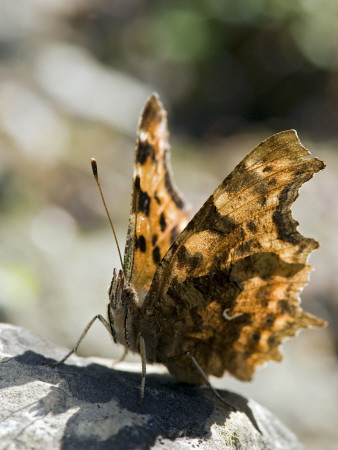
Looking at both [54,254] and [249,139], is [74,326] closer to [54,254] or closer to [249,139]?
[54,254]

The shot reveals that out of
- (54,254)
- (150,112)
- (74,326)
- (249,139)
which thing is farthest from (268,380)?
(249,139)

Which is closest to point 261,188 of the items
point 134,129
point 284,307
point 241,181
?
point 241,181

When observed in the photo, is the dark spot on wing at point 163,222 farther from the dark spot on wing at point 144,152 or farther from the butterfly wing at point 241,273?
the butterfly wing at point 241,273

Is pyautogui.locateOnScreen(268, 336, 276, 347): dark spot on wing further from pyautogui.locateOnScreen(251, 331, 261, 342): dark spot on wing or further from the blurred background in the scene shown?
the blurred background

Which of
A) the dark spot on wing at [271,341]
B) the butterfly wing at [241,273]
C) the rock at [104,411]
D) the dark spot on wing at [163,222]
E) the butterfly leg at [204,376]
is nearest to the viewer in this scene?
the rock at [104,411]

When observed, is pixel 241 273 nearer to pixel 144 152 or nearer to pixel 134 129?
pixel 144 152

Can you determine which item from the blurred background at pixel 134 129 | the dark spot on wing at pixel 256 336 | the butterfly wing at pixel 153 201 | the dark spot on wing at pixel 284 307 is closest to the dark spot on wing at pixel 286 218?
the dark spot on wing at pixel 284 307
